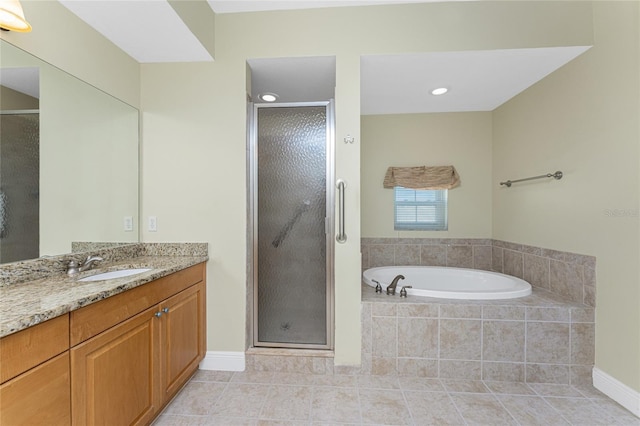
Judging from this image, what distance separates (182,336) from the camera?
1.72 meters

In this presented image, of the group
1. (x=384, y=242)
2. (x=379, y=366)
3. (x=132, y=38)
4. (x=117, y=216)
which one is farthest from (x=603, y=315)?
(x=132, y=38)

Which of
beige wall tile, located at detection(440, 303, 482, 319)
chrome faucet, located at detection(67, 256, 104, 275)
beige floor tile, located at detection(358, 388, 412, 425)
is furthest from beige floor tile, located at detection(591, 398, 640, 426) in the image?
chrome faucet, located at detection(67, 256, 104, 275)

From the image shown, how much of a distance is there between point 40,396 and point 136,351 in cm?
46

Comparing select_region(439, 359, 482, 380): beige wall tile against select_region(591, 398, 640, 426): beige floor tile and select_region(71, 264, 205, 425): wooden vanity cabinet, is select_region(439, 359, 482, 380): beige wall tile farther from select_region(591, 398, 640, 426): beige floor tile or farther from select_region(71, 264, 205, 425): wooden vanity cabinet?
select_region(71, 264, 205, 425): wooden vanity cabinet

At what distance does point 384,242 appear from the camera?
317cm

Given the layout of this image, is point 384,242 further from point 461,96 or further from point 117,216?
point 117,216

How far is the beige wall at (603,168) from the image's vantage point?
1.63 m

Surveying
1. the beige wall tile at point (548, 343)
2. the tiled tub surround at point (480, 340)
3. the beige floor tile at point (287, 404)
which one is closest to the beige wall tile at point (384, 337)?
the tiled tub surround at point (480, 340)

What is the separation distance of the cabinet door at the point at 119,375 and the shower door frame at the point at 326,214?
29.5 inches

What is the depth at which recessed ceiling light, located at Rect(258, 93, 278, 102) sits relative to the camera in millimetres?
2545

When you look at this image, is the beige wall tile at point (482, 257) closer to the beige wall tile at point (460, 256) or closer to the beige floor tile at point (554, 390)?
the beige wall tile at point (460, 256)

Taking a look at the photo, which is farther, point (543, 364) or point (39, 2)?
point (543, 364)

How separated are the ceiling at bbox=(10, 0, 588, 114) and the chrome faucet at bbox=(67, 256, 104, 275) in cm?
141

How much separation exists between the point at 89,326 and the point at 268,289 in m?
1.17
